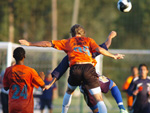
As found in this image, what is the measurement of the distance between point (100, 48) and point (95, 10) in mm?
44968

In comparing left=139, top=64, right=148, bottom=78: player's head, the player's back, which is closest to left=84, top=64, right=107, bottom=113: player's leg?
the player's back

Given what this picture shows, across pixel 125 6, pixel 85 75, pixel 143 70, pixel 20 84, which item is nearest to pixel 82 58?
pixel 85 75

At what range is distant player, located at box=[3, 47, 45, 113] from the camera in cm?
808

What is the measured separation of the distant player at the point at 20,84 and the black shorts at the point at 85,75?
2.24ft

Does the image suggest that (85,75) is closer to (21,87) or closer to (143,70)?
(21,87)

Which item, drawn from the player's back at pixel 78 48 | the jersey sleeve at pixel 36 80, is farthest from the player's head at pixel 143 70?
the jersey sleeve at pixel 36 80

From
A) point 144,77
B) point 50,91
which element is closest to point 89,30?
point 50,91

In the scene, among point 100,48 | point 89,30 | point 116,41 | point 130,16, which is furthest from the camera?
point 89,30

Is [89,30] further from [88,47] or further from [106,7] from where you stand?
[88,47]

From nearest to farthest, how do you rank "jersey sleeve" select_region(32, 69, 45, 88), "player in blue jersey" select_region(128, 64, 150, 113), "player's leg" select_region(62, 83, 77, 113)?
"jersey sleeve" select_region(32, 69, 45, 88)
"player's leg" select_region(62, 83, 77, 113)
"player in blue jersey" select_region(128, 64, 150, 113)

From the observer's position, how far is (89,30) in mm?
50906

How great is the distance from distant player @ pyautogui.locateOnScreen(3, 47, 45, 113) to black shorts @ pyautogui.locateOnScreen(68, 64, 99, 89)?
26.9 inches

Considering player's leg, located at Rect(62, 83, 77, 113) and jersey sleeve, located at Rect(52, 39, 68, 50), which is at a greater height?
jersey sleeve, located at Rect(52, 39, 68, 50)

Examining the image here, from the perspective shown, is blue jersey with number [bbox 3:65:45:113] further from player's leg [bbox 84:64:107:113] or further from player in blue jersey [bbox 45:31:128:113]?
player's leg [bbox 84:64:107:113]
